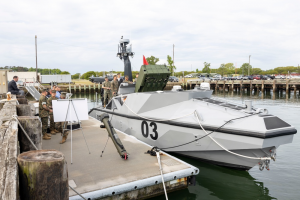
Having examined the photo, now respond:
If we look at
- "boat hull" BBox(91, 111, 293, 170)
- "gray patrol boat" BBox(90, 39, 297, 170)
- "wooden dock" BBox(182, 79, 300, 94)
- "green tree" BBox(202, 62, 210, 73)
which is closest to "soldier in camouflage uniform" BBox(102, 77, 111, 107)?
"gray patrol boat" BBox(90, 39, 297, 170)

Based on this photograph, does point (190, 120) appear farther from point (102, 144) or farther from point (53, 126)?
point (53, 126)

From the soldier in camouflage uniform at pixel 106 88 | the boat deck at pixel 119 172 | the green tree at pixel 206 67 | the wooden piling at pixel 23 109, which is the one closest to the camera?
the boat deck at pixel 119 172

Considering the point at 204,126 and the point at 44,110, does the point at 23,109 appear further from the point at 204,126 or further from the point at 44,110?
the point at 204,126

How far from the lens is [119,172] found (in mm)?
5023

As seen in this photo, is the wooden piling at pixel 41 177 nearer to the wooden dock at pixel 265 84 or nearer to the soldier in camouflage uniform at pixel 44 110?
the soldier in camouflage uniform at pixel 44 110

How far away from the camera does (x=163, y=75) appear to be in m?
9.27

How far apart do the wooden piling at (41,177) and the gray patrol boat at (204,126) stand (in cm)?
421

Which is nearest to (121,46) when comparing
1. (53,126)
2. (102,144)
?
(53,126)

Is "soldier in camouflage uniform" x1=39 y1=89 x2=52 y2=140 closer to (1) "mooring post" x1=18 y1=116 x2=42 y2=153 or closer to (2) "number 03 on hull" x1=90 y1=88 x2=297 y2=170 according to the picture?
(2) "number 03 on hull" x1=90 y1=88 x2=297 y2=170

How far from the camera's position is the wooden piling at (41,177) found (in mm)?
2379

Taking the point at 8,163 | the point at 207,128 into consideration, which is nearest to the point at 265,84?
the point at 207,128

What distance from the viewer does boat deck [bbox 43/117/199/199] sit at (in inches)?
174

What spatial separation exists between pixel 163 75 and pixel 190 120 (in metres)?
3.11

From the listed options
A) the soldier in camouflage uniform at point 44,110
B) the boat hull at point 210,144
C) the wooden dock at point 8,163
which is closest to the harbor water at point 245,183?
the boat hull at point 210,144
